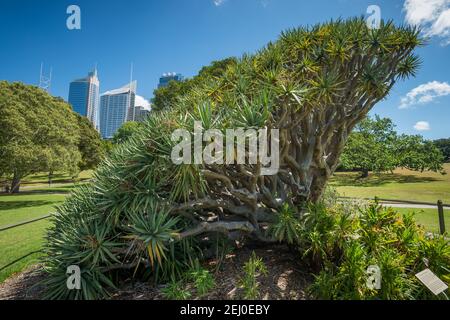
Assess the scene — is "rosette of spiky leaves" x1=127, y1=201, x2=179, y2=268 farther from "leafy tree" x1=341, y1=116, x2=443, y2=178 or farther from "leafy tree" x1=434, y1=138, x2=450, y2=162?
"leafy tree" x1=434, y1=138, x2=450, y2=162

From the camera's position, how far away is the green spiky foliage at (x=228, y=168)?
4.09 m

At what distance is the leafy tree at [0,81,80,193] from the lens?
17.0m

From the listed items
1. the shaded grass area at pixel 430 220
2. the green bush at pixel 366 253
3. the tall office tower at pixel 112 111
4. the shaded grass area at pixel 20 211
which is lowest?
the shaded grass area at pixel 20 211

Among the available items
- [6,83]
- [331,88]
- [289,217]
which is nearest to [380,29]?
[331,88]

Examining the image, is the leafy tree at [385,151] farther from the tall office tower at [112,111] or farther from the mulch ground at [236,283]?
the tall office tower at [112,111]

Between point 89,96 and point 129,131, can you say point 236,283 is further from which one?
point 89,96

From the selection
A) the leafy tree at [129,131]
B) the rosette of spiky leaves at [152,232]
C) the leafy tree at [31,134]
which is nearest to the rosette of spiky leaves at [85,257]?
the rosette of spiky leaves at [152,232]

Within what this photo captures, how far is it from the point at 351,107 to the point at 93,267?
273 inches

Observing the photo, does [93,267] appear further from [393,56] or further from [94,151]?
[94,151]

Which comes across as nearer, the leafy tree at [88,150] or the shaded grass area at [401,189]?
the shaded grass area at [401,189]

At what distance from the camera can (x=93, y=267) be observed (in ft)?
13.2

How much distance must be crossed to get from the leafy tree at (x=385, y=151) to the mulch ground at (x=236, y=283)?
32.7 m

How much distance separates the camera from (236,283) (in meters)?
4.26

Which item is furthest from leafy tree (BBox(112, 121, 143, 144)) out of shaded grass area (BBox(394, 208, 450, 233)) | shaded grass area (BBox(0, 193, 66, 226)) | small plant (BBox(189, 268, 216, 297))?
shaded grass area (BBox(394, 208, 450, 233))
